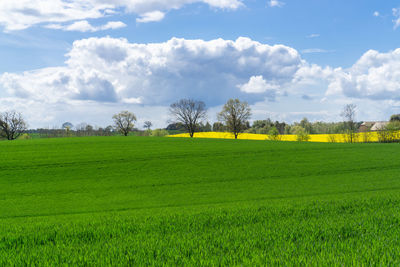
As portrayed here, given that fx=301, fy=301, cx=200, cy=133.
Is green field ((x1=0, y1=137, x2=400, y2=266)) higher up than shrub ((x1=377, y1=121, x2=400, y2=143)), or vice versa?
shrub ((x1=377, y1=121, x2=400, y2=143))

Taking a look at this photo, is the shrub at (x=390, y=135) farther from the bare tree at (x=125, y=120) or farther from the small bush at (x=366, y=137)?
the bare tree at (x=125, y=120)

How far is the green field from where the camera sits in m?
4.66

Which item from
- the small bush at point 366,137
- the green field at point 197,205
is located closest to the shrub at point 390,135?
the small bush at point 366,137

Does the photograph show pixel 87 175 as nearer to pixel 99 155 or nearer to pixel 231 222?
pixel 99 155

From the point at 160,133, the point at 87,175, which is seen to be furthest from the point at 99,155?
the point at 160,133

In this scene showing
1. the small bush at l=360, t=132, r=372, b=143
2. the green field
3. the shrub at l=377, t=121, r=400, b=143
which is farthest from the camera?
the small bush at l=360, t=132, r=372, b=143

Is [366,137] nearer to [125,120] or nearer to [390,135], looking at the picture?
[390,135]

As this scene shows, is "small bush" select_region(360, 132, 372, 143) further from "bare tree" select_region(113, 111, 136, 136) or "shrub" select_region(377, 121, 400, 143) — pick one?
"bare tree" select_region(113, 111, 136, 136)

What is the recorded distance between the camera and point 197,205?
53.1 feet

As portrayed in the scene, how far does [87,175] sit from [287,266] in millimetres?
26325

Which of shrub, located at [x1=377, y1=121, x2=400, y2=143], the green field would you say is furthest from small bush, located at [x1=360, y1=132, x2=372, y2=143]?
the green field

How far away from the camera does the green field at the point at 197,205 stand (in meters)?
4.66

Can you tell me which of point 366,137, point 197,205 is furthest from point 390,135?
point 197,205

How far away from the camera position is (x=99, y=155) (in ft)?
114
